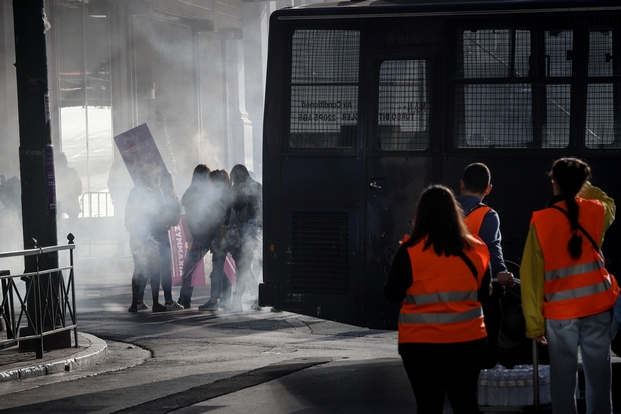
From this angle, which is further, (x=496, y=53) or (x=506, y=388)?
(x=496, y=53)

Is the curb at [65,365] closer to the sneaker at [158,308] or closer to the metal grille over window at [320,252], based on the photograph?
the metal grille over window at [320,252]

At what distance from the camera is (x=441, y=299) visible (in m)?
5.15

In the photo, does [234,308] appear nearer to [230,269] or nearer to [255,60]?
[230,269]

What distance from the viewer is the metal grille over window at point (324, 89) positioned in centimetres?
927

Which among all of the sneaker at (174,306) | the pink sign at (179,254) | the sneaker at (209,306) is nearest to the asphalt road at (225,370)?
the sneaker at (209,306)

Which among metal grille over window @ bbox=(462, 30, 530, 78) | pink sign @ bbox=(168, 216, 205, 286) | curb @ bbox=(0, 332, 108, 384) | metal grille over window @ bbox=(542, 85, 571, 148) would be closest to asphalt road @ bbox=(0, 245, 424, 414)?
curb @ bbox=(0, 332, 108, 384)

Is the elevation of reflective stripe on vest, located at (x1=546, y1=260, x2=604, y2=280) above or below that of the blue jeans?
above

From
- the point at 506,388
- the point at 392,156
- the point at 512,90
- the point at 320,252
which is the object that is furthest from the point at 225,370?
the point at 506,388

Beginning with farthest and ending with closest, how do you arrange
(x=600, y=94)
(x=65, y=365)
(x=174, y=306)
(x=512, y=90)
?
(x=174, y=306), (x=65, y=365), (x=512, y=90), (x=600, y=94)

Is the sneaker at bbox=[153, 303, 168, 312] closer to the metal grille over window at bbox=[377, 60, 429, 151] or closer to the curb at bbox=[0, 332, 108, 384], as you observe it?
the curb at bbox=[0, 332, 108, 384]

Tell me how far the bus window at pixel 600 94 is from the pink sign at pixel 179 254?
8160 millimetres

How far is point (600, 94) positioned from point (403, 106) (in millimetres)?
1601

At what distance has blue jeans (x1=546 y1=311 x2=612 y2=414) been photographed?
19.6 ft

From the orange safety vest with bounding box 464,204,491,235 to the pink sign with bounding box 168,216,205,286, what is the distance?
31.7ft
